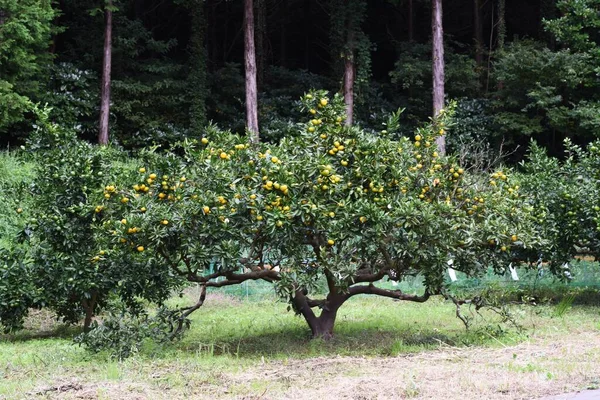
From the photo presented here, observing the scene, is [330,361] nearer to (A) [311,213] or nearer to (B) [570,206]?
(A) [311,213]

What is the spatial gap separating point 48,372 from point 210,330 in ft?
12.4

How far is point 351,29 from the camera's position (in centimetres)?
2603

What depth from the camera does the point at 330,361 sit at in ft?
27.6

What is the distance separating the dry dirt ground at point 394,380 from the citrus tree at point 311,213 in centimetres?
102

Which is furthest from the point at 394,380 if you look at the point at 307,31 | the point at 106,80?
the point at 307,31

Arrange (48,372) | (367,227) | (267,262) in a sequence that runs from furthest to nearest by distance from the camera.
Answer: (267,262) < (367,227) < (48,372)

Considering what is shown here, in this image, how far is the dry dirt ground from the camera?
6414mm

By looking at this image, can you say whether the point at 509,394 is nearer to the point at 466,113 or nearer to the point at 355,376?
the point at 355,376

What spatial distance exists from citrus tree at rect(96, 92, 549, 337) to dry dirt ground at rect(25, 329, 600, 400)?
102 centimetres

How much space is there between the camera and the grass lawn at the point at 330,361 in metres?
6.60

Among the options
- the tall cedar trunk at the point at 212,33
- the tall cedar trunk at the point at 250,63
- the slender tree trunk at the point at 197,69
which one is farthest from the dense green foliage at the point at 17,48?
the tall cedar trunk at the point at 212,33

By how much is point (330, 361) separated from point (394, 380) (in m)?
1.54

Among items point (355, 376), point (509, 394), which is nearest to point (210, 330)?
point (355, 376)

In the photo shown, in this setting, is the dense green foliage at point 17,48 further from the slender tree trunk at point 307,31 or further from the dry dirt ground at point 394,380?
the slender tree trunk at point 307,31
